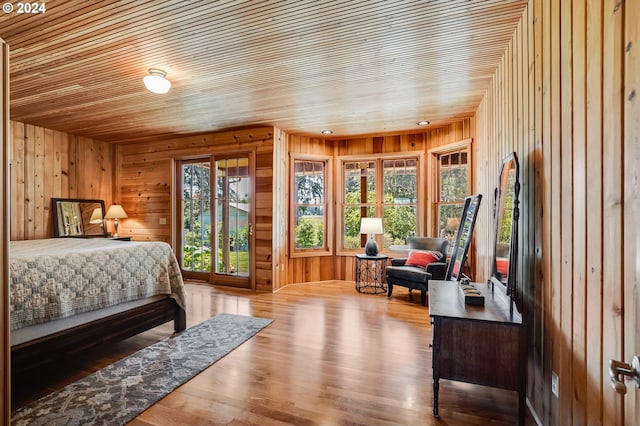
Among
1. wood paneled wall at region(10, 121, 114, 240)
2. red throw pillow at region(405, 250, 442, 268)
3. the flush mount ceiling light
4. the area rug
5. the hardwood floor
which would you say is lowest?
the hardwood floor

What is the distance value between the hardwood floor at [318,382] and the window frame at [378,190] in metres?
2.00

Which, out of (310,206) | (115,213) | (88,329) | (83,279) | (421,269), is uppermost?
(310,206)

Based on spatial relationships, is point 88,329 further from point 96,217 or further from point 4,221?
point 96,217

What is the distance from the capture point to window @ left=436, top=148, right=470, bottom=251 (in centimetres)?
462

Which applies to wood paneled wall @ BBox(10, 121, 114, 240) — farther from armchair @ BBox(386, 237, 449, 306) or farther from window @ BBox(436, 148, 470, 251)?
window @ BBox(436, 148, 470, 251)

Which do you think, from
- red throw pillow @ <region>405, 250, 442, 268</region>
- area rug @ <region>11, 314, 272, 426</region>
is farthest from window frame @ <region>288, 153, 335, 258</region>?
area rug @ <region>11, 314, 272, 426</region>

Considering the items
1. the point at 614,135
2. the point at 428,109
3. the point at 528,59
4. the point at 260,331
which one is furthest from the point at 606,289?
the point at 428,109

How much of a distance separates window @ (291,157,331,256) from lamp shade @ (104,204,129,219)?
3.24m

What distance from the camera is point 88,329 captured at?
7.84ft

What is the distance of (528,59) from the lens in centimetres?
201

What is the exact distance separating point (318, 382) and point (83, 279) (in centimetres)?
202

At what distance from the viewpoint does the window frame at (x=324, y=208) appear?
5.41 m

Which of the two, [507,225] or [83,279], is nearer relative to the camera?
[507,225]

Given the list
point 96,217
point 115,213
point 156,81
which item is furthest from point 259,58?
point 96,217
